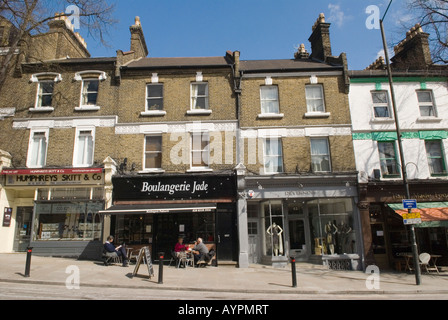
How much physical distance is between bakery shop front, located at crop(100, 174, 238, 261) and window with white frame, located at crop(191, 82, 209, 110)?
3926mm

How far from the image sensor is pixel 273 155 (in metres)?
15.7

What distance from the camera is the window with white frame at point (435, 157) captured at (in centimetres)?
1564

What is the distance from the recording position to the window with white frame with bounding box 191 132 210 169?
51.3ft

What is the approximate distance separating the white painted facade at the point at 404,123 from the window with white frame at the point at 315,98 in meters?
1.55

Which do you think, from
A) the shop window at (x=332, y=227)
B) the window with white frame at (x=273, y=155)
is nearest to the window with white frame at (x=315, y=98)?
the window with white frame at (x=273, y=155)

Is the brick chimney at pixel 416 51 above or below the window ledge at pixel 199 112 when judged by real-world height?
above

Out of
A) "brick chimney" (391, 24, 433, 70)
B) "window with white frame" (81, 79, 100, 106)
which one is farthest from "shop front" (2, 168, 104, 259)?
"brick chimney" (391, 24, 433, 70)

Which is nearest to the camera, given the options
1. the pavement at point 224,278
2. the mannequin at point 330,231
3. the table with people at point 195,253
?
the pavement at point 224,278

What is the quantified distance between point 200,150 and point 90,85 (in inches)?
281

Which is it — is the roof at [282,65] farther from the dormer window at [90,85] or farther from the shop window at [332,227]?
the dormer window at [90,85]

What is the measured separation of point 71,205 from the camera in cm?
1525

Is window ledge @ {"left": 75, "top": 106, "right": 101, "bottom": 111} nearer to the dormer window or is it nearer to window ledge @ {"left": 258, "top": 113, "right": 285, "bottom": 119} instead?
the dormer window

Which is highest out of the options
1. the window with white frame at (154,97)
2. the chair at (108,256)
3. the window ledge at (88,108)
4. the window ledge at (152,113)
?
the window with white frame at (154,97)

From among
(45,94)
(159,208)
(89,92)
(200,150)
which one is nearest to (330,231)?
(200,150)
